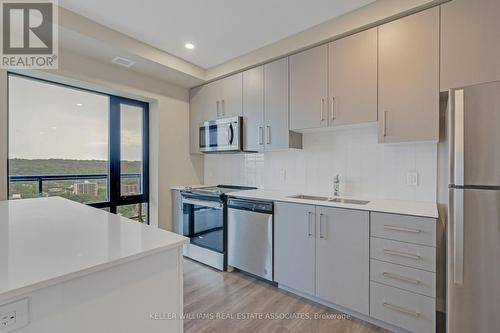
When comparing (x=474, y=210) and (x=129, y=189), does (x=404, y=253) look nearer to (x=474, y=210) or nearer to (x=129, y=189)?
(x=474, y=210)

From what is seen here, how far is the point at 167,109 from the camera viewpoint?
3.42 meters

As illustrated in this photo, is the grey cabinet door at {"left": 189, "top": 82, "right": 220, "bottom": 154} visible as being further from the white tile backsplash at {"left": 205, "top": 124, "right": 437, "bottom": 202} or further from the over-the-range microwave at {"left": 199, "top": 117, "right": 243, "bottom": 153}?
the white tile backsplash at {"left": 205, "top": 124, "right": 437, "bottom": 202}

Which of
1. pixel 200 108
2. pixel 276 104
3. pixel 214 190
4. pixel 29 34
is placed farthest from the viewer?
pixel 200 108

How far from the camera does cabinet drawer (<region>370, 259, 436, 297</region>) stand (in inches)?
63.6

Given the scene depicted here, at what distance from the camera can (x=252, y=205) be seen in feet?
8.36

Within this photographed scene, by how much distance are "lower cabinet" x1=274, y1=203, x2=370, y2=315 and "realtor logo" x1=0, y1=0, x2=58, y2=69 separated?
2566 mm

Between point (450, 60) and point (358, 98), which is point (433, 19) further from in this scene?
point (358, 98)

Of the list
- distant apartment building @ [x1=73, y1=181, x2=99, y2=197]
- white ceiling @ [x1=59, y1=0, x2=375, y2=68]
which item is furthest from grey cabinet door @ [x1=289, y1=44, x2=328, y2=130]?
distant apartment building @ [x1=73, y1=181, x2=99, y2=197]

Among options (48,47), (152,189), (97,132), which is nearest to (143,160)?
(152,189)

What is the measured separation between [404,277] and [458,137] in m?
1.00

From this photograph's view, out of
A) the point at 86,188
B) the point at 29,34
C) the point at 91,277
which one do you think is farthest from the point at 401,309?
the point at 29,34

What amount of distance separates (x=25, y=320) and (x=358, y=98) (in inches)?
93.7

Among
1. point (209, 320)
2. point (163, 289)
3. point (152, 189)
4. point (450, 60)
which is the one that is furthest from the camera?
point (152, 189)

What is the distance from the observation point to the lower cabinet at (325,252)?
1.89 meters
